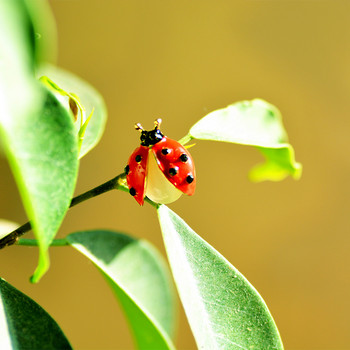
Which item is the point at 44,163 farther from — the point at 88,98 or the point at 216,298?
the point at 88,98

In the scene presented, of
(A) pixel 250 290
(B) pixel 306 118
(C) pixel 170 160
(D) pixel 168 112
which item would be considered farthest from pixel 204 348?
(B) pixel 306 118

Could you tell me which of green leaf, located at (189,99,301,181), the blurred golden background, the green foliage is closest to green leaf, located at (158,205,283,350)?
the green foliage

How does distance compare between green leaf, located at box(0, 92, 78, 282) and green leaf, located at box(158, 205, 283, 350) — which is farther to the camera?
green leaf, located at box(158, 205, 283, 350)

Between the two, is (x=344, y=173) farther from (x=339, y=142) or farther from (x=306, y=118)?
(x=306, y=118)

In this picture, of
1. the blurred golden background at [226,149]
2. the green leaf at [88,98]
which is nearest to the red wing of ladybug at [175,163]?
the green leaf at [88,98]

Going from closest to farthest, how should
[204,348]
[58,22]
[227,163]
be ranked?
1. [204,348]
2. [58,22]
3. [227,163]

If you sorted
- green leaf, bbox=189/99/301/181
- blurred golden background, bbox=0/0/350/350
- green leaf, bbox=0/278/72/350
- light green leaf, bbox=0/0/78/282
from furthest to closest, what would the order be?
blurred golden background, bbox=0/0/350/350, green leaf, bbox=189/99/301/181, green leaf, bbox=0/278/72/350, light green leaf, bbox=0/0/78/282

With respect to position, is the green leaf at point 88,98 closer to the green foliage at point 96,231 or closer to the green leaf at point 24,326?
the green foliage at point 96,231

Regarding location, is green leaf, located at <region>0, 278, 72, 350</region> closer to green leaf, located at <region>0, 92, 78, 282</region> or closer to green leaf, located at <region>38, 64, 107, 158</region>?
green leaf, located at <region>0, 92, 78, 282</region>
